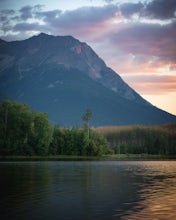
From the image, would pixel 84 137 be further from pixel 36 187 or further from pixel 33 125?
pixel 36 187

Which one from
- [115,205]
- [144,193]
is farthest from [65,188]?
[115,205]

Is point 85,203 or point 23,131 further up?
point 23,131

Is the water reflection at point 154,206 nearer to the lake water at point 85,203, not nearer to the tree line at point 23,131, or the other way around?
the lake water at point 85,203

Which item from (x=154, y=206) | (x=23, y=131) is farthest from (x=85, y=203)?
(x=23, y=131)

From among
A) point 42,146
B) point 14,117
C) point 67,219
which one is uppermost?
point 14,117

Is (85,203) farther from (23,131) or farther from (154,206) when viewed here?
(23,131)

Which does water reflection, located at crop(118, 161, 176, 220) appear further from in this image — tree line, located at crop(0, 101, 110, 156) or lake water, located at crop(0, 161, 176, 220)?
tree line, located at crop(0, 101, 110, 156)

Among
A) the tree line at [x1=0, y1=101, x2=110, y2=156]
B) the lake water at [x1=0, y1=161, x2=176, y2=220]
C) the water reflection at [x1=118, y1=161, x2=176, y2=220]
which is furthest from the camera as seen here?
the tree line at [x1=0, y1=101, x2=110, y2=156]

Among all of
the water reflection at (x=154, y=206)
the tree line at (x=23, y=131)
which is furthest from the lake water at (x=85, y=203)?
the tree line at (x=23, y=131)

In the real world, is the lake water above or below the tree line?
below

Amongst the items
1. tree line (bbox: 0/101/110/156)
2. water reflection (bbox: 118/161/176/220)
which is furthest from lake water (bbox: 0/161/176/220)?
tree line (bbox: 0/101/110/156)

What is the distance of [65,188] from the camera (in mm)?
46406

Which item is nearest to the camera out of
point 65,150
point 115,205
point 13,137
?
point 115,205

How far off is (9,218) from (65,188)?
771 inches
